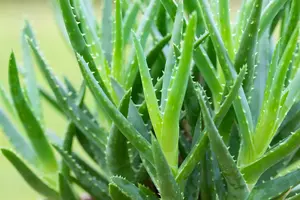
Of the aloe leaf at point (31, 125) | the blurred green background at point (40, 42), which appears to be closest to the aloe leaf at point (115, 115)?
the aloe leaf at point (31, 125)

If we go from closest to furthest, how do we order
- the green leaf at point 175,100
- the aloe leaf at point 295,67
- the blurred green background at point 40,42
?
the green leaf at point 175,100, the aloe leaf at point 295,67, the blurred green background at point 40,42

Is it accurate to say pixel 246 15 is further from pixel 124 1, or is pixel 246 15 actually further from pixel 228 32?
pixel 124 1

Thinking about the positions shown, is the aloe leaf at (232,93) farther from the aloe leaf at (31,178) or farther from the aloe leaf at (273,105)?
the aloe leaf at (31,178)

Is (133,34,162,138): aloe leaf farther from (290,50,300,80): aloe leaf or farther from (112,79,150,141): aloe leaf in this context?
(290,50,300,80): aloe leaf

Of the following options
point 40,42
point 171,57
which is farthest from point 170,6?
point 40,42

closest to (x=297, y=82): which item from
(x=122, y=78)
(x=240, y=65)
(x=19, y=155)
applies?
(x=240, y=65)

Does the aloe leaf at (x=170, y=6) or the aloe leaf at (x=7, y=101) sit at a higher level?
the aloe leaf at (x=7, y=101)
